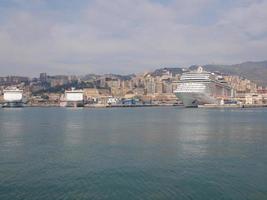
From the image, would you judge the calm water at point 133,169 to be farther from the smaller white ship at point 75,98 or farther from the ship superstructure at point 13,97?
the ship superstructure at point 13,97

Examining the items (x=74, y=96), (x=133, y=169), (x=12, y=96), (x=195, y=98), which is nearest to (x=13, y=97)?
(x=12, y=96)

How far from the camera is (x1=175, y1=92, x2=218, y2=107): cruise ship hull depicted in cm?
6028

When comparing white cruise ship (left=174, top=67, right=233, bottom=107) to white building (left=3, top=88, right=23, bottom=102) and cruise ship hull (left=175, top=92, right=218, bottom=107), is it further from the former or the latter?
white building (left=3, top=88, right=23, bottom=102)

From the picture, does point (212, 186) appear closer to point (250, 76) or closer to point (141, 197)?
point (141, 197)

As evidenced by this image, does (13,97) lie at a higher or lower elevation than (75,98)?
higher

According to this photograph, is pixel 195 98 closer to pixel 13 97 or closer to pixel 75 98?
pixel 75 98

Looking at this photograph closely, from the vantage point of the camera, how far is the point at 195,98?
202ft

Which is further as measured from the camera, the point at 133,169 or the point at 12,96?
the point at 12,96

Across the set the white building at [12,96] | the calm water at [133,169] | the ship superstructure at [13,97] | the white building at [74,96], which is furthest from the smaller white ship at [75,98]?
the calm water at [133,169]

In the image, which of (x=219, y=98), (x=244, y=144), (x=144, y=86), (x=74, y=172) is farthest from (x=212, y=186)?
(x=144, y=86)

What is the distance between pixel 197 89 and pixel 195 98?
1.81 m

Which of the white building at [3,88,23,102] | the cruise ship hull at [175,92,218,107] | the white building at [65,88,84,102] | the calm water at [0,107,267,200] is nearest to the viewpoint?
the calm water at [0,107,267,200]

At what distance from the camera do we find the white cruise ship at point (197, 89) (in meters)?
60.2

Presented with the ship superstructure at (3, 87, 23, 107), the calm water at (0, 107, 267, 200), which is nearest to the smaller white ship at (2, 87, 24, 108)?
the ship superstructure at (3, 87, 23, 107)
